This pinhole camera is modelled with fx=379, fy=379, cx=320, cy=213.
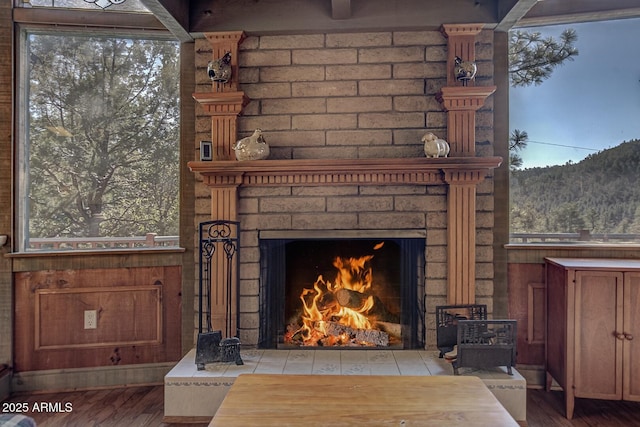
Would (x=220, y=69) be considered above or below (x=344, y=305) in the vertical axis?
above

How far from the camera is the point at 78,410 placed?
86.0 inches

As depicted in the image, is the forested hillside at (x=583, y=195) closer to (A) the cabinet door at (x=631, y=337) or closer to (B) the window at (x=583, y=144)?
(B) the window at (x=583, y=144)

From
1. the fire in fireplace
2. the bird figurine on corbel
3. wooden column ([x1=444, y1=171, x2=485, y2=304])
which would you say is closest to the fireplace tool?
the fire in fireplace

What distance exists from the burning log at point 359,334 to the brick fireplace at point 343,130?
11.9 inches

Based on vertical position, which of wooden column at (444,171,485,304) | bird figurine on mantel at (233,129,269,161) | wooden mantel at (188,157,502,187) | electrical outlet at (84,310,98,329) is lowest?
electrical outlet at (84,310,98,329)

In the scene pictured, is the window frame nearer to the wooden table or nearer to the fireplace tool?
the fireplace tool

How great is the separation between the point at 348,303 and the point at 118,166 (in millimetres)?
1810

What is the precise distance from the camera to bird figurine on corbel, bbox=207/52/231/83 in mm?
2330

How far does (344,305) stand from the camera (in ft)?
8.43

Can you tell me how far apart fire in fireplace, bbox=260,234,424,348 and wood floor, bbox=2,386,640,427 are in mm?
755

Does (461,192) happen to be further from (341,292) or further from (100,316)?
(100,316)

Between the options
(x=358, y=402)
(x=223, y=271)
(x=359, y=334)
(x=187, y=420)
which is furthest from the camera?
(x=359, y=334)

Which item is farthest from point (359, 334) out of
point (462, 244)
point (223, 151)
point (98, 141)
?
point (98, 141)

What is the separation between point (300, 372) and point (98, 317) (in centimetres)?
140
